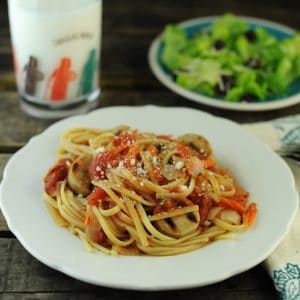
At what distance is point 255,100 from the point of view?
2271 millimetres

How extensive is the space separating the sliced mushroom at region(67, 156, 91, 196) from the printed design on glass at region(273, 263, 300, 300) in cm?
52

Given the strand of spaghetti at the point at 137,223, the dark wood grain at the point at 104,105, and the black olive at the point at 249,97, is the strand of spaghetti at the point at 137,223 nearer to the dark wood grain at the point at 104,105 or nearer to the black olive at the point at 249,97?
the dark wood grain at the point at 104,105

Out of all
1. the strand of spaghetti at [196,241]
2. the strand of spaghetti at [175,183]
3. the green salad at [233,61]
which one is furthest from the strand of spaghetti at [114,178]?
the green salad at [233,61]

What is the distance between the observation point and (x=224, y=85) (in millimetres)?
2312

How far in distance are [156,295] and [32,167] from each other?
51 cm

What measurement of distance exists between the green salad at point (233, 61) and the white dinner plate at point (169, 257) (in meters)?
0.37

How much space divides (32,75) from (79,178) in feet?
1.85

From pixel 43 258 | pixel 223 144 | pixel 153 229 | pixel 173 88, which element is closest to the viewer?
pixel 43 258

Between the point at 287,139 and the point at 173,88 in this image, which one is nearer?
the point at 287,139

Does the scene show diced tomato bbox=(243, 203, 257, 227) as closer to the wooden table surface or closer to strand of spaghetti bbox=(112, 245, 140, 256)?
the wooden table surface

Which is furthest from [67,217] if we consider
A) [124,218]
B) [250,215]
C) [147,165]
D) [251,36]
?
[251,36]

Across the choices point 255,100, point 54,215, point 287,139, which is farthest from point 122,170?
point 255,100

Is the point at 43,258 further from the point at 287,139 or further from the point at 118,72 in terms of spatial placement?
the point at 118,72

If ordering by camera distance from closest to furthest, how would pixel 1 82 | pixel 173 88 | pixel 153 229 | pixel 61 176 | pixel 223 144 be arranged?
pixel 153 229 → pixel 61 176 → pixel 223 144 → pixel 173 88 → pixel 1 82
